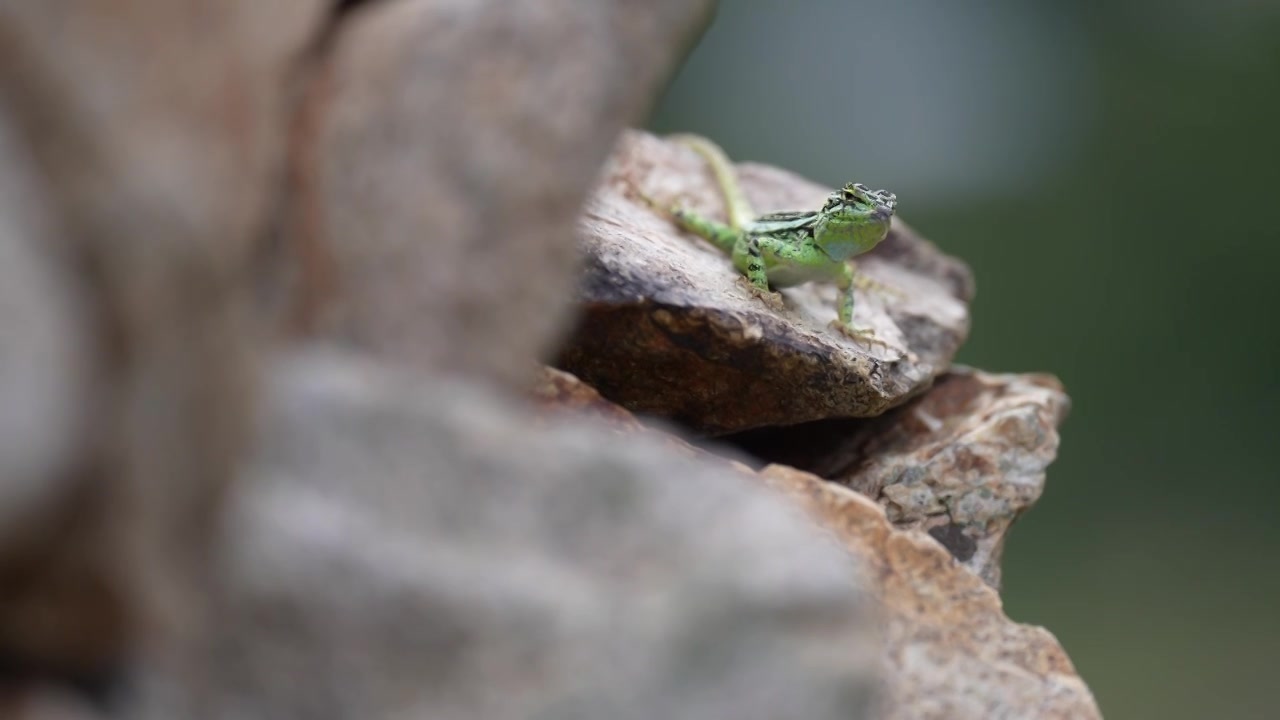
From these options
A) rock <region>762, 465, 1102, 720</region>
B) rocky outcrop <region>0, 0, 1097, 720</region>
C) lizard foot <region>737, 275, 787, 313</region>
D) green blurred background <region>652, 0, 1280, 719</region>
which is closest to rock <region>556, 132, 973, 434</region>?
lizard foot <region>737, 275, 787, 313</region>

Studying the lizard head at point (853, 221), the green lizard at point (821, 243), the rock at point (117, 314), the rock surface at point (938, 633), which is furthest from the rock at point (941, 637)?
the rock at point (117, 314)

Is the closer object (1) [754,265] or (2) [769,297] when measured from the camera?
(2) [769,297]

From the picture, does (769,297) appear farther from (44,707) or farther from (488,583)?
(44,707)

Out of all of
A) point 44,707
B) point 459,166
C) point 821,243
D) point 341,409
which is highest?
point 459,166

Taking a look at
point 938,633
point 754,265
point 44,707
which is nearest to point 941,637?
point 938,633

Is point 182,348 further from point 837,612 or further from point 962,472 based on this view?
point 962,472
